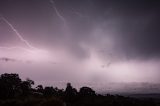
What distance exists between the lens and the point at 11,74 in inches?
2682

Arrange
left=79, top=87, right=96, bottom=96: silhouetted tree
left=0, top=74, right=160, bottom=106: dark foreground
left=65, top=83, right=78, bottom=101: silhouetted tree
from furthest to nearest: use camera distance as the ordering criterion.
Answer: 1. left=79, top=87, right=96, bottom=96: silhouetted tree
2. left=65, top=83, right=78, bottom=101: silhouetted tree
3. left=0, top=74, right=160, bottom=106: dark foreground

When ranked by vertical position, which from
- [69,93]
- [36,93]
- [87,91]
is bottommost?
[36,93]

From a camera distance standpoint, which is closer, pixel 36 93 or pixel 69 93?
pixel 36 93

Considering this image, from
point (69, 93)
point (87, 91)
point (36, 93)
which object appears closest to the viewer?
point (36, 93)

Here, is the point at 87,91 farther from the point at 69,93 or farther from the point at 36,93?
the point at 36,93

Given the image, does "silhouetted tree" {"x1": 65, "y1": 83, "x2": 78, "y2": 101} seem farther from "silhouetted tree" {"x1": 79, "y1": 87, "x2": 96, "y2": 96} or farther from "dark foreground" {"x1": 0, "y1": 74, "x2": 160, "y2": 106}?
"silhouetted tree" {"x1": 79, "y1": 87, "x2": 96, "y2": 96}

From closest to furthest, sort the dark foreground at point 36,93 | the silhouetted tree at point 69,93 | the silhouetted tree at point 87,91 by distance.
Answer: the dark foreground at point 36,93 < the silhouetted tree at point 69,93 < the silhouetted tree at point 87,91

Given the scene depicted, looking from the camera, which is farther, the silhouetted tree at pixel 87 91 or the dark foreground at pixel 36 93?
the silhouetted tree at pixel 87 91

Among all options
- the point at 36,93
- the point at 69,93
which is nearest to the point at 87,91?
the point at 69,93

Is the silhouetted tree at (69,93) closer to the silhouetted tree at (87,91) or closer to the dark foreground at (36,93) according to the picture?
the dark foreground at (36,93)

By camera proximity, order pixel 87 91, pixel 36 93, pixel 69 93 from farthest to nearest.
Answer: pixel 87 91 < pixel 69 93 < pixel 36 93

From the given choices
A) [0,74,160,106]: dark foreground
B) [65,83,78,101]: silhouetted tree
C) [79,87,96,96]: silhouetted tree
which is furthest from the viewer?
[79,87,96,96]: silhouetted tree

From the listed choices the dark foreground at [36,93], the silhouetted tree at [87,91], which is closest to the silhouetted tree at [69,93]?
the dark foreground at [36,93]

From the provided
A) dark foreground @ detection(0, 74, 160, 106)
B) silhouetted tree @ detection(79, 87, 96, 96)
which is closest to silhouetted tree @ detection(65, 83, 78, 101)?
dark foreground @ detection(0, 74, 160, 106)
